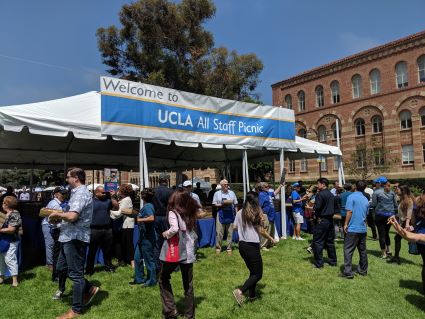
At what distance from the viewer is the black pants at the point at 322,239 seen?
7078 mm

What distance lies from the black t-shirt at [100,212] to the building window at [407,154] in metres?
32.1

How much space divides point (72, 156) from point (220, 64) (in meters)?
17.1

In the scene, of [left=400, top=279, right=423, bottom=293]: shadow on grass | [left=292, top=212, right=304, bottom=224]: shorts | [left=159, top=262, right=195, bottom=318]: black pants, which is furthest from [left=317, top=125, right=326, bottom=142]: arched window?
[left=159, top=262, right=195, bottom=318]: black pants

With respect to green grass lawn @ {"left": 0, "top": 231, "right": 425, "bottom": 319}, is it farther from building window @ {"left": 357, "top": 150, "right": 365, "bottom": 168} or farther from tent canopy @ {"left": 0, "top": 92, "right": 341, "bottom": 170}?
building window @ {"left": 357, "top": 150, "right": 365, "bottom": 168}

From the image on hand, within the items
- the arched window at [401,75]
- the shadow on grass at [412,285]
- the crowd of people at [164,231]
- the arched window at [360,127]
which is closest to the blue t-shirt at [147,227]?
the crowd of people at [164,231]

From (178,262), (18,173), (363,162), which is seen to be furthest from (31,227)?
(18,173)

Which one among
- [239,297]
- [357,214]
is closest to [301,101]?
[357,214]

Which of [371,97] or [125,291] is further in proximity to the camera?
[371,97]

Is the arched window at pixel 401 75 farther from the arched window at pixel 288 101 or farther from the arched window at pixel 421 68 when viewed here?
the arched window at pixel 288 101

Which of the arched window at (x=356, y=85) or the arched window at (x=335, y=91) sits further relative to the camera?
the arched window at (x=335, y=91)

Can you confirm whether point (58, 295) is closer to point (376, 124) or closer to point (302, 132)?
point (376, 124)

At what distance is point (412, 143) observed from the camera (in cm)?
3186

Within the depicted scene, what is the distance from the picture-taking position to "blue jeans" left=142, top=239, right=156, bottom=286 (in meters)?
5.78

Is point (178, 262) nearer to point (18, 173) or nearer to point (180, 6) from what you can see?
point (180, 6)
